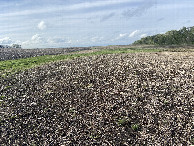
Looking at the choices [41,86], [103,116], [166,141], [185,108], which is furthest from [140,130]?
[41,86]

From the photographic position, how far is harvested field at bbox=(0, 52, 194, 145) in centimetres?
1179

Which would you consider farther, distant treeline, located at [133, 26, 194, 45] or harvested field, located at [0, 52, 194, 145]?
distant treeline, located at [133, 26, 194, 45]

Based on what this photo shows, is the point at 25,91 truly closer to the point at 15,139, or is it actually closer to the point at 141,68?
the point at 15,139

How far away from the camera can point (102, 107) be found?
1421 cm

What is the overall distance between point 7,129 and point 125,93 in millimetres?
9673

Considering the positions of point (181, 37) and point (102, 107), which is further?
point (181, 37)

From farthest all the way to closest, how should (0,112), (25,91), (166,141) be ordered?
(25,91) → (0,112) → (166,141)

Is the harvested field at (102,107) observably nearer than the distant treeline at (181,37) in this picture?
Yes

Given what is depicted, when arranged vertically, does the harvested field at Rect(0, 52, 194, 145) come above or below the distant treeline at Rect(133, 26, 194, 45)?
below

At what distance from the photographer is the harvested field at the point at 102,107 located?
11789 millimetres

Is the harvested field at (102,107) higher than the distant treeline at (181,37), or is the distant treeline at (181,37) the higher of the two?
the distant treeline at (181,37)

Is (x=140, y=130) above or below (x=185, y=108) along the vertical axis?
below

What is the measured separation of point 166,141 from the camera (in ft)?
36.2

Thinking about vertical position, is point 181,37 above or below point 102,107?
above
